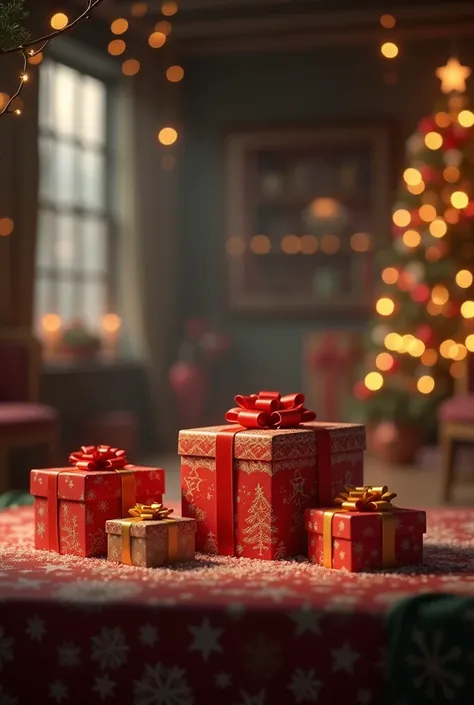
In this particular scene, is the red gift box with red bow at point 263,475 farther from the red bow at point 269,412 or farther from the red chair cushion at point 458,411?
the red chair cushion at point 458,411

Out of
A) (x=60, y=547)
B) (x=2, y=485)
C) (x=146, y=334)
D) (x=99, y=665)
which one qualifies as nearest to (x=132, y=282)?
(x=146, y=334)

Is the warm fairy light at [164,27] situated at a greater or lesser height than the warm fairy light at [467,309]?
greater

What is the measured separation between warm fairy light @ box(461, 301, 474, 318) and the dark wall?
56.6 inches

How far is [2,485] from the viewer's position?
4.71 meters

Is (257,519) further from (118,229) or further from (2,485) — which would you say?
(118,229)

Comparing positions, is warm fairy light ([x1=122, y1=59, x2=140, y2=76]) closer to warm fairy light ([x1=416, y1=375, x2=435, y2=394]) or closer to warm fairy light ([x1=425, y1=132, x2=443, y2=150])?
warm fairy light ([x1=425, y1=132, x2=443, y2=150])

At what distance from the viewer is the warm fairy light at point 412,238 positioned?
7.26 metres

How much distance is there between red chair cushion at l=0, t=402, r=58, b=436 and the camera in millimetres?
4797

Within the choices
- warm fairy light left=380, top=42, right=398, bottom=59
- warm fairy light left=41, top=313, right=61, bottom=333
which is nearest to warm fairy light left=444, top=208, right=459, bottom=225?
warm fairy light left=380, top=42, right=398, bottom=59

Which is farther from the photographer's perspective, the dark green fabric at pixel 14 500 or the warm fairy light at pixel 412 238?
the warm fairy light at pixel 412 238

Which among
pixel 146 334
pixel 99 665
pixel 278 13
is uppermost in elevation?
pixel 278 13

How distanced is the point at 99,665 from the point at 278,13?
599 centimetres

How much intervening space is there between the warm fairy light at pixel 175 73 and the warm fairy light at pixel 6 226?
2.50 m

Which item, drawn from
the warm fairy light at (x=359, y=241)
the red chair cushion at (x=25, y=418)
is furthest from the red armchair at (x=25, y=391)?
the warm fairy light at (x=359, y=241)
